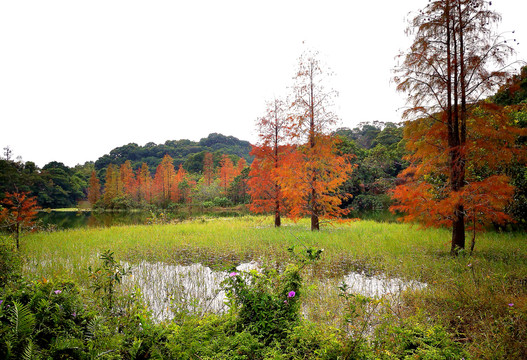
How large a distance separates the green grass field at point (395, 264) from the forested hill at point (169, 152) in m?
54.4

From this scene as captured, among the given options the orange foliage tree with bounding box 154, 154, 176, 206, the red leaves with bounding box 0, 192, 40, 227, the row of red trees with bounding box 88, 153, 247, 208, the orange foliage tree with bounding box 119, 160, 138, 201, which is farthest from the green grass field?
the orange foliage tree with bounding box 119, 160, 138, 201

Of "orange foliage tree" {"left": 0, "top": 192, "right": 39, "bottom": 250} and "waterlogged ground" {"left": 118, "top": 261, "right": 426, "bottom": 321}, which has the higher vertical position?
"orange foliage tree" {"left": 0, "top": 192, "right": 39, "bottom": 250}

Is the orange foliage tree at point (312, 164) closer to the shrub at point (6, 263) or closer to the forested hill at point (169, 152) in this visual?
the shrub at point (6, 263)

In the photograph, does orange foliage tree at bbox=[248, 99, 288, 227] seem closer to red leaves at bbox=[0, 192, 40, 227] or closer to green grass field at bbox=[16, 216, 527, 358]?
green grass field at bbox=[16, 216, 527, 358]

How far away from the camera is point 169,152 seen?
3794 inches

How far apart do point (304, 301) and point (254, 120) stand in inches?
462

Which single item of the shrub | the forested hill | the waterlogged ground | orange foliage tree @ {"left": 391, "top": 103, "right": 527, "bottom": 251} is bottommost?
the waterlogged ground

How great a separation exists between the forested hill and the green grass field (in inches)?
2142

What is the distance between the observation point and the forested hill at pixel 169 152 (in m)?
83.6

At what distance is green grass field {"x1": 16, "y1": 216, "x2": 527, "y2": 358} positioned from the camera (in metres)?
3.42

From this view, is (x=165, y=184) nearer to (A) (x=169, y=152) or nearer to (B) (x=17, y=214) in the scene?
(B) (x=17, y=214)

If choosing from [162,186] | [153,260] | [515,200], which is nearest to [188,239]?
[153,260]

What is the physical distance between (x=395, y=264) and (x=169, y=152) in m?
99.2

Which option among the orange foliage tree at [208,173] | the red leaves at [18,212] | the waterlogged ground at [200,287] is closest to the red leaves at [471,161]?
the waterlogged ground at [200,287]
